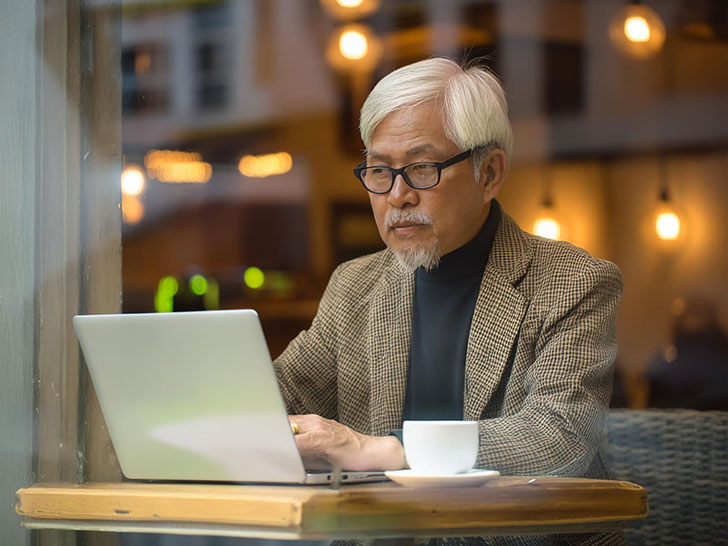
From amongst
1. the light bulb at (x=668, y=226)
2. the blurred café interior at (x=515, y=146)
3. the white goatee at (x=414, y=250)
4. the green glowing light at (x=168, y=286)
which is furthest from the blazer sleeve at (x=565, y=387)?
the light bulb at (x=668, y=226)

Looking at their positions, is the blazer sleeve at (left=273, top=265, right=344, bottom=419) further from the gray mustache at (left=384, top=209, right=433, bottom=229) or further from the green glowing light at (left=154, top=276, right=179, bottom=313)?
the green glowing light at (left=154, top=276, right=179, bottom=313)

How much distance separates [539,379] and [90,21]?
2.94ft

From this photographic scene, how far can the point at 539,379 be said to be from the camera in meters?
1.44

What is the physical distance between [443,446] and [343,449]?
0.20 metres

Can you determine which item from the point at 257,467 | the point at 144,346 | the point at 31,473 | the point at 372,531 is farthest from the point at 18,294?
the point at 372,531

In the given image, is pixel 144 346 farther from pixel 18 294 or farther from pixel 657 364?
pixel 657 364

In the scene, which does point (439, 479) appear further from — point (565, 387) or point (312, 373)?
point (312, 373)

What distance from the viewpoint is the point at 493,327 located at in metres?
1.56

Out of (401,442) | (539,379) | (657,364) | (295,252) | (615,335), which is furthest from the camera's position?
(295,252)

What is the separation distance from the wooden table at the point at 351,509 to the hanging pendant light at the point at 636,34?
451cm

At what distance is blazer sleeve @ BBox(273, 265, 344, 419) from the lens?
174 centimetres

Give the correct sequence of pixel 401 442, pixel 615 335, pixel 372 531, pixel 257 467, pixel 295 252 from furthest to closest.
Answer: pixel 295 252, pixel 615 335, pixel 401 442, pixel 257 467, pixel 372 531

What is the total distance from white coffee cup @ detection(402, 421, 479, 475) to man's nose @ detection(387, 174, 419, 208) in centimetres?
60

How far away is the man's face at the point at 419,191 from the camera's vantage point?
5.35ft
